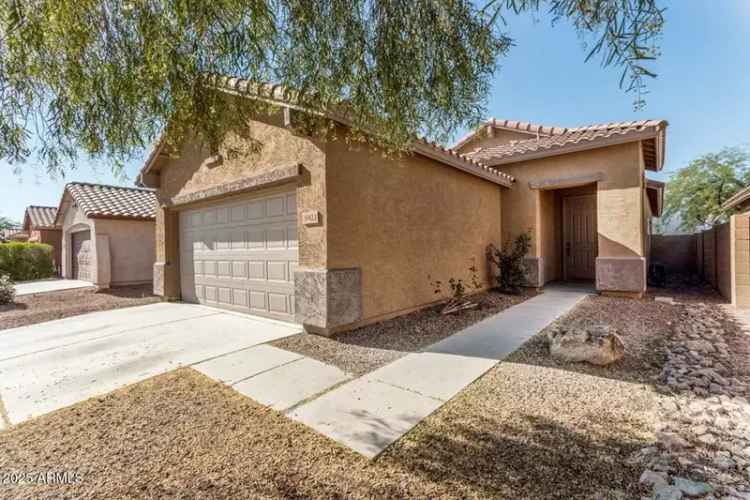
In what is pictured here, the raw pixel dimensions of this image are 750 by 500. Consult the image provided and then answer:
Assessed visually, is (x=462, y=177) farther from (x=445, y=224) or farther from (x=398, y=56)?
(x=398, y=56)

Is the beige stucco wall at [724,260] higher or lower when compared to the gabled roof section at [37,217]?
lower

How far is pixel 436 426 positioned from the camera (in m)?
2.92

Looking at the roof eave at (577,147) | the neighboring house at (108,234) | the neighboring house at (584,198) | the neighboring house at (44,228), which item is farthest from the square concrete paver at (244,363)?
the neighboring house at (44,228)

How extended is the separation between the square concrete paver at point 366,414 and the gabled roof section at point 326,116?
109 inches

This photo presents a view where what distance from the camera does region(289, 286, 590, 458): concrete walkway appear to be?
2.86 m

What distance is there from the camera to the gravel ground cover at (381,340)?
4589 mm

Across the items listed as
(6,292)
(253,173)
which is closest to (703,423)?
(253,173)

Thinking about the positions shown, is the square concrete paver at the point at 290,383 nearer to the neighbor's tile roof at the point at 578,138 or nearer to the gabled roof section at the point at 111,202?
the neighbor's tile roof at the point at 578,138

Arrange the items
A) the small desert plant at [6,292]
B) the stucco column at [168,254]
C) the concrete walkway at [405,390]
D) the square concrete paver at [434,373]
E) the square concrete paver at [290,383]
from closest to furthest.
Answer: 1. the concrete walkway at [405,390]
2. the square concrete paver at [290,383]
3. the square concrete paver at [434,373]
4. the stucco column at [168,254]
5. the small desert plant at [6,292]

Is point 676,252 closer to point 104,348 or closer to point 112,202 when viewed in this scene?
point 104,348

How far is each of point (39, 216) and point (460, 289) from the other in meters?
26.1

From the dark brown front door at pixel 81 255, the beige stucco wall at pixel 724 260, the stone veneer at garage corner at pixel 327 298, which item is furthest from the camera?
the dark brown front door at pixel 81 255

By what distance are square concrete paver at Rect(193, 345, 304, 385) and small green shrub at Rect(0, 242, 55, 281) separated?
16.3 meters

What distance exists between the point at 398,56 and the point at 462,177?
5.93 meters
